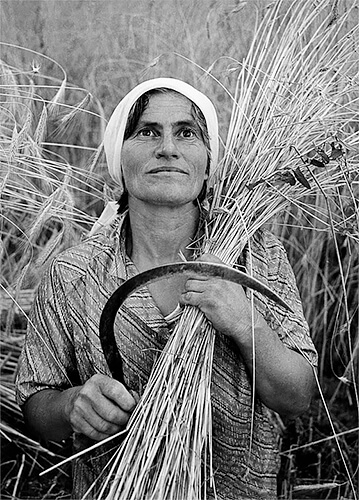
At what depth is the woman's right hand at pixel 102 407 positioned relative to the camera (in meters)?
1.49

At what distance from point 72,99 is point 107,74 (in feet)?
0.48

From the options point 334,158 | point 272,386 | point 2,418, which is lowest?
point 2,418

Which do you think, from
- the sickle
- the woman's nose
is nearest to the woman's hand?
the sickle

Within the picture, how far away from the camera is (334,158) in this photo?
160 centimetres

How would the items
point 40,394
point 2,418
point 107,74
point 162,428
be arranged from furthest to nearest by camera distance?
point 107,74 < point 2,418 < point 40,394 < point 162,428

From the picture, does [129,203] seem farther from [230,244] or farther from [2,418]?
[2,418]

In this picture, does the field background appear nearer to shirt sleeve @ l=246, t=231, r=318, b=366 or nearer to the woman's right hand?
shirt sleeve @ l=246, t=231, r=318, b=366

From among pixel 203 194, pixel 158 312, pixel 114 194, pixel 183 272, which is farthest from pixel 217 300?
pixel 114 194

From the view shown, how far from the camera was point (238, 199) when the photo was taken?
171 cm

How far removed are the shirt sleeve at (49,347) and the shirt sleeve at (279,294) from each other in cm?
37

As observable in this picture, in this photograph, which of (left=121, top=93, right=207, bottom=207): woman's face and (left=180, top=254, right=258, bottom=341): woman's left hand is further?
(left=121, top=93, right=207, bottom=207): woman's face

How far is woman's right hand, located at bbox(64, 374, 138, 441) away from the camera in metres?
1.49

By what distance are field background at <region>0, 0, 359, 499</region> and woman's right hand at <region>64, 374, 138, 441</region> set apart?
72 cm

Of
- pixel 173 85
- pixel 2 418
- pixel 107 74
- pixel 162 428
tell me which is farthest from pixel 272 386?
pixel 107 74
